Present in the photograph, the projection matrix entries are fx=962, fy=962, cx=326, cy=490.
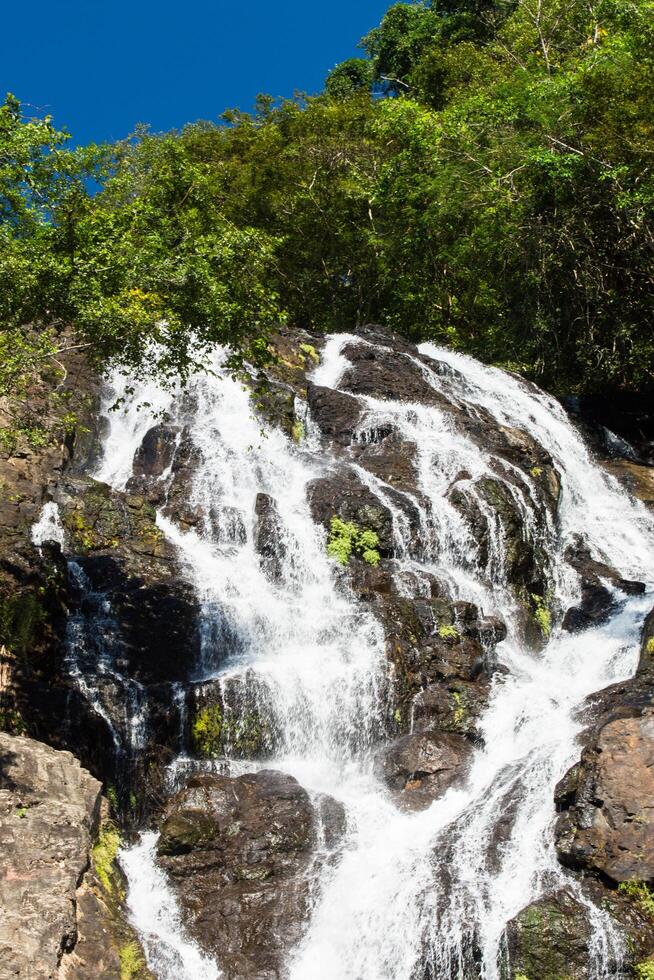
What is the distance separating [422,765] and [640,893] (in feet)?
13.3

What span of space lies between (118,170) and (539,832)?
1181 centimetres

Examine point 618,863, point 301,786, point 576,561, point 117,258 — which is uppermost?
point 117,258

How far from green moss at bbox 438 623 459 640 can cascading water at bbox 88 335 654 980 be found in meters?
→ 1.05

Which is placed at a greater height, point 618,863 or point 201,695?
point 201,695

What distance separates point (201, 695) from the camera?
14.6 m

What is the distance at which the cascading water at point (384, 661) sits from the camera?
11.2 meters

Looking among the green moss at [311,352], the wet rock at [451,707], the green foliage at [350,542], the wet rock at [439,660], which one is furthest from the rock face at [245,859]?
the green moss at [311,352]

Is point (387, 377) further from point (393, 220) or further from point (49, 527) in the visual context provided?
point (393, 220)

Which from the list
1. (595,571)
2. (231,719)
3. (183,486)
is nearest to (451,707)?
(231,719)

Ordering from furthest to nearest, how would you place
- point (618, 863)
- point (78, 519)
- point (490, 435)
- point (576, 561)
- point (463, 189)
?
point (463, 189) → point (490, 435) → point (576, 561) → point (78, 519) → point (618, 863)

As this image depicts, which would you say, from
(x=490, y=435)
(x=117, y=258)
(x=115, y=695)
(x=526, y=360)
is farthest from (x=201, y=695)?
(x=526, y=360)

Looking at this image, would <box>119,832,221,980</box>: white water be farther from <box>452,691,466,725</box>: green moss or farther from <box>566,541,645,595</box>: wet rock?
<box>566,541,645,595</box>: wet rock

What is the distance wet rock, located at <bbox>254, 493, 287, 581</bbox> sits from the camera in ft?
58.4

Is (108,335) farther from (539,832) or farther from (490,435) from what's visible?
(490,435)
